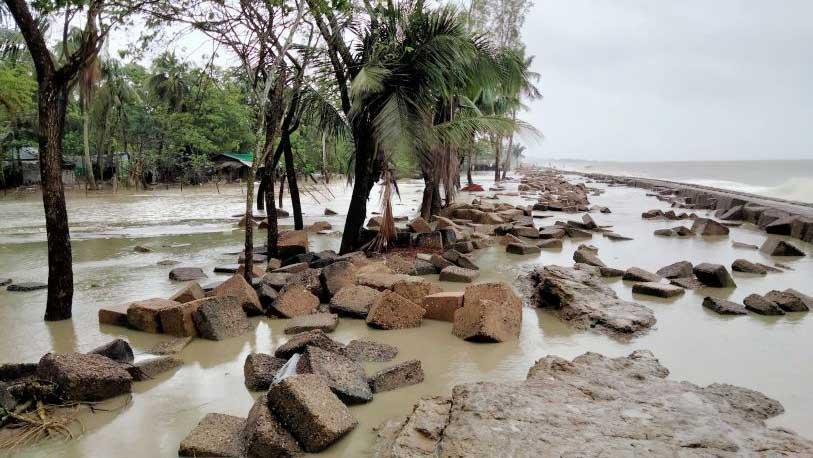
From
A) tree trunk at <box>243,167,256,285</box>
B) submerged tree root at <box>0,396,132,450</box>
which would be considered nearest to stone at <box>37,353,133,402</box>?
submerged tree root at <box>0,396,132,450</box>

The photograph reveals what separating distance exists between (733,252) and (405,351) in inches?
350

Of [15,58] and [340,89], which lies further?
[15,58]

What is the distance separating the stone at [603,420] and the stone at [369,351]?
157 centimetres

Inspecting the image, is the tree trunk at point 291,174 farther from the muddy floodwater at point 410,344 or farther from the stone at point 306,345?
the stone at point 306,345

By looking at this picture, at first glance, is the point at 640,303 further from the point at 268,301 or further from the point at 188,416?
the point at 188,416

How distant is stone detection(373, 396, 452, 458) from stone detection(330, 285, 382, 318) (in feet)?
8.71

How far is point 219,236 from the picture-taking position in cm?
1377

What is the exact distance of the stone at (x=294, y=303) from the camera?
6062mm

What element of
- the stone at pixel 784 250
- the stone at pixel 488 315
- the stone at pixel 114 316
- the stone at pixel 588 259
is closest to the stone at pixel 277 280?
the stone at pixel 114 316

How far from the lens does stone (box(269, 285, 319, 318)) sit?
6.06 m

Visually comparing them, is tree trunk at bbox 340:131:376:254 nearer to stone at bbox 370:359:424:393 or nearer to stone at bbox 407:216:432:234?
stone at bbox 407:216:432:234

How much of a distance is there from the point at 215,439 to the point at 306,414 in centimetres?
57

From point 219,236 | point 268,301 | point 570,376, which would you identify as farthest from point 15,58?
point 570,376

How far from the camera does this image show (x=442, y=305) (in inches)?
225
